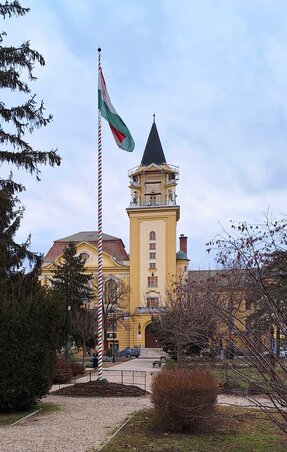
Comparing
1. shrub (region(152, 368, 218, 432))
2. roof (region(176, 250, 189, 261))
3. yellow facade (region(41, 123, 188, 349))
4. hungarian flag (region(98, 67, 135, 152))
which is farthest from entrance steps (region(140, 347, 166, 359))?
shrub (region(152, 368, 218, 432))

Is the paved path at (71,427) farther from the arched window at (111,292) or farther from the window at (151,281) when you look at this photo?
the window at (151,281)

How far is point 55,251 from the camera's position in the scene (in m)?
76.2

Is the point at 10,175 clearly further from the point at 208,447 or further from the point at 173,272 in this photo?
the point at 173,272

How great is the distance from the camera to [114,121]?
66.3 ft

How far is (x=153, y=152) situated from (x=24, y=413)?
217 feet

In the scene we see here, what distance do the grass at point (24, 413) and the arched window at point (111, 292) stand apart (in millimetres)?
47573

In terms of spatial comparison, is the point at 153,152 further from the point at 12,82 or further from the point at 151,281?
the point at 12,82

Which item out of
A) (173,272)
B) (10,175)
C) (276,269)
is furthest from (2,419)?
(173,272)

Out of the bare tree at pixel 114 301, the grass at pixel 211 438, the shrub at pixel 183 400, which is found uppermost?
the bare tree at pixel 114 301

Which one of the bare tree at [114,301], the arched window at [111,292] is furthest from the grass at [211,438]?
the arched window at [111,292]

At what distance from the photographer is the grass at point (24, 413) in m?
11.9

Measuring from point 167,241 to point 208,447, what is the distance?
6167 centimetres

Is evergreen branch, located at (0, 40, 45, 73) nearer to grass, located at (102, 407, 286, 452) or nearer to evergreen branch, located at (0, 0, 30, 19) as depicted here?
evergreen branch, located at (0, 0, 30, 19)

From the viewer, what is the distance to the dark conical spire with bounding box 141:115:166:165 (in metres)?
76.7
